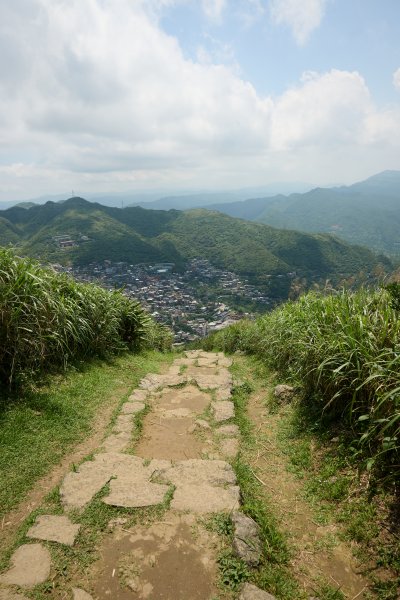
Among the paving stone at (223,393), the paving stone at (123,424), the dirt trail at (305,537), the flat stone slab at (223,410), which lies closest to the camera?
the dirt trail at (305,537)

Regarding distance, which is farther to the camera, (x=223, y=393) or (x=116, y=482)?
(x=223, y=393)

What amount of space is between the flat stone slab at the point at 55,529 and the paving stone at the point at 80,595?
0.32m

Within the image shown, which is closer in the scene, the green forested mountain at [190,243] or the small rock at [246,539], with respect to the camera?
the small rock at [246,539]

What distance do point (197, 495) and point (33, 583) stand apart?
124cm

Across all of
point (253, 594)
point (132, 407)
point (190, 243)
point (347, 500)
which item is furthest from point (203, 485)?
point (190, 243)

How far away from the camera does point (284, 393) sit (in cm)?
462

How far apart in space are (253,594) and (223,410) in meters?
2.63

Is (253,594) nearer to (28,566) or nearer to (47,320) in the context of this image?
(28,566)

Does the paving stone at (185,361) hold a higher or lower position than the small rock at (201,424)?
lower

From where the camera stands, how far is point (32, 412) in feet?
12.5

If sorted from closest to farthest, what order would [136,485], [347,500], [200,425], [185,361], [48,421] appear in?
[347,500]
[136,485]
[48,421]
[200,425]
[185,361]

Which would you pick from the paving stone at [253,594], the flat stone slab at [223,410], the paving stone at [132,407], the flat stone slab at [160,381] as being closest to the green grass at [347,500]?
the paving stone at [253,594]

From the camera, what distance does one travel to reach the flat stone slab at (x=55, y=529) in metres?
2.28

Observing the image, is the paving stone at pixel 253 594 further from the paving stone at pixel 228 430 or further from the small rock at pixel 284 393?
the small rock at pixel 284 393
